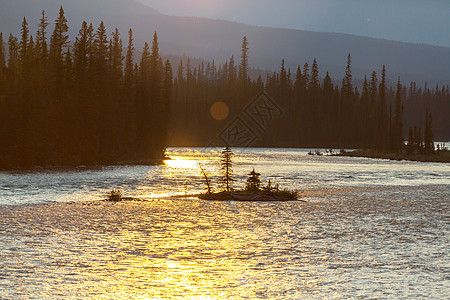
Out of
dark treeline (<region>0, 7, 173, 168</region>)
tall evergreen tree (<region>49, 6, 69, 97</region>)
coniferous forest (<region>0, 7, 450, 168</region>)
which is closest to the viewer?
dark treeline (<region>0, 7, 173, 168</region>)

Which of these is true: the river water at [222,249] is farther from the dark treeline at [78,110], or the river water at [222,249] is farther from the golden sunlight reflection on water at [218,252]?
the dark treeline at [78,110]

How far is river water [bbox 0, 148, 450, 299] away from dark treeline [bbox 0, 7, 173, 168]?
37085mm

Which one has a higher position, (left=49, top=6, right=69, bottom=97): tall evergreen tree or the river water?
(left=49, top=6, right=69, bottom=97): tall evergreen tree

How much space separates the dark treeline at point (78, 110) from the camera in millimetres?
66188

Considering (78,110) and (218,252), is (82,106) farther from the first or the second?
(218,252)

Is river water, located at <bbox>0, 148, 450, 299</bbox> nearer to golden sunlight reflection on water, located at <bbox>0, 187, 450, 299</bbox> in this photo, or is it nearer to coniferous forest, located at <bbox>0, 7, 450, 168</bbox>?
golden sunlight reflection on water, located at <bbox>0, 187, 450, 299</bbox>

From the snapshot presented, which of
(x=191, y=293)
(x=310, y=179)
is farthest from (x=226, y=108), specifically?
(x=191, y=293)

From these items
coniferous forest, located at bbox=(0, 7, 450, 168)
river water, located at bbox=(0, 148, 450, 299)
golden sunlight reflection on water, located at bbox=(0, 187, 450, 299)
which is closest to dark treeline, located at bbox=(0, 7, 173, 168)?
coniferous forest, located at bbox=(0, 7, 450, 168)

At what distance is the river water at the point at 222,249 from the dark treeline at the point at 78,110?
37085 mm

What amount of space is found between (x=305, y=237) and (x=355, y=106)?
158351 mm

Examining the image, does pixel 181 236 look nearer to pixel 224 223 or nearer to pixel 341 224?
pixel 224 223

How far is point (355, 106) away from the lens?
566 ft

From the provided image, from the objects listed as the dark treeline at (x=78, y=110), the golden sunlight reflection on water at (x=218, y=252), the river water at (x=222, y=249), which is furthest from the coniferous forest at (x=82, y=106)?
the golden sunlight reflection on water at (x=218, y=252)

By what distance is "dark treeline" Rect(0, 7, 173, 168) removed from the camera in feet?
217
